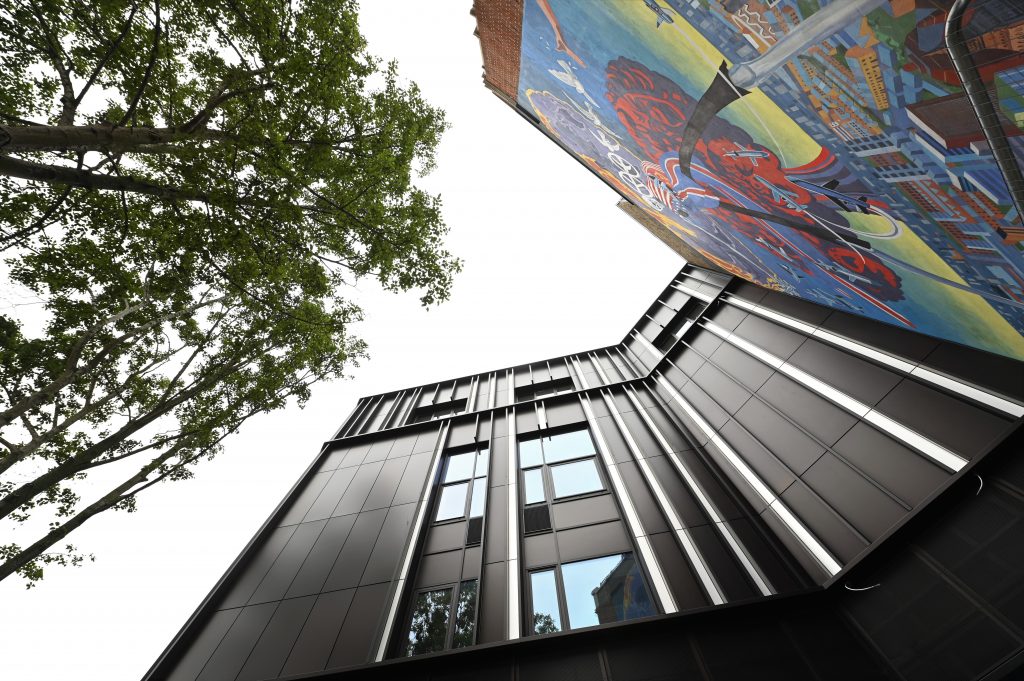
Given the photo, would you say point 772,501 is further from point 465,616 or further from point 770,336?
point 465,616

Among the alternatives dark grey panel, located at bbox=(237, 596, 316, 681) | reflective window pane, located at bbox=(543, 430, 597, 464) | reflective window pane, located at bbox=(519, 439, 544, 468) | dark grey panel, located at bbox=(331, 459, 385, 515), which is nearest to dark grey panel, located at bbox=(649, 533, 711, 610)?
reflective window pane, located at bbox=(543, 430, 597, 464)

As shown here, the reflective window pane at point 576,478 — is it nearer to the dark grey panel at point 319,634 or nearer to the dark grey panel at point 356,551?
the dark grey panel at point 356,551

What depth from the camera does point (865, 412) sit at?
7695mm

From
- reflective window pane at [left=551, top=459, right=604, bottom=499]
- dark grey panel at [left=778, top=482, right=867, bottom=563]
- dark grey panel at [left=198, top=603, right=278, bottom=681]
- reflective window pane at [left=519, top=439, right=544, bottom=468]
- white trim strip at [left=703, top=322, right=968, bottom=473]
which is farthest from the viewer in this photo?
reflective window pane at [left=519, top=439, right=544, bottom=468]

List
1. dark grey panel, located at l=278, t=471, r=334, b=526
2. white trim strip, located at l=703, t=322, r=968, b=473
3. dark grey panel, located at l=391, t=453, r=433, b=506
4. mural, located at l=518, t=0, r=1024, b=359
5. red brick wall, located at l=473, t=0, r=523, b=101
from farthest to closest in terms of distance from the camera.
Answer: dark grey panel, located at l=278, t=471, r=334, b=526 → dark grey panel, located at l=391, t=453, r=433, b=506 → red brick wall, located at l=473, t=0, r=523, b=101 → white trim strip, located at l=703, t=322, r=968, b=473 → mural, located at l=518, t=0, r=1024, b=359

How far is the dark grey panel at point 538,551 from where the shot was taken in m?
9.36

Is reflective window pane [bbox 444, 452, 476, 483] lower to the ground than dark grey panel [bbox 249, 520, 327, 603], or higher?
higher

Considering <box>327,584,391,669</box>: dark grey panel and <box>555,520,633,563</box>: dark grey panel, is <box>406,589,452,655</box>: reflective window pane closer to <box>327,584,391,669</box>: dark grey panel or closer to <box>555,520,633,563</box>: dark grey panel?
<box>327,584,391,669</box>: dark grey panel

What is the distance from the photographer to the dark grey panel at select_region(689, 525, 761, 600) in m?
7.41

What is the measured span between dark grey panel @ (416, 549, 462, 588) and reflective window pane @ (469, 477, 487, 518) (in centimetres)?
144

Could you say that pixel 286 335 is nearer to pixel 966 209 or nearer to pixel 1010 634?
pixel 966 209

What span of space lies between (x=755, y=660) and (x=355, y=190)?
42.1 feet

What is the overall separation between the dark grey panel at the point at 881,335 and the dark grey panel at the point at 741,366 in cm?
195

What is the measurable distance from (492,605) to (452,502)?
4340mm
